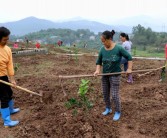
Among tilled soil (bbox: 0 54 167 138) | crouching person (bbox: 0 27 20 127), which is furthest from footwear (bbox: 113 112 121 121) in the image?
crouching person (bbox: 0 27 20 127)

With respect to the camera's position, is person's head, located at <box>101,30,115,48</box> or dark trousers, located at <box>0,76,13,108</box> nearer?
person's head, located at <box>101,30,115,48</box>

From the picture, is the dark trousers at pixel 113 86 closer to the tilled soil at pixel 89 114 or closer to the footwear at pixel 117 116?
the footwear at pixel 117 116

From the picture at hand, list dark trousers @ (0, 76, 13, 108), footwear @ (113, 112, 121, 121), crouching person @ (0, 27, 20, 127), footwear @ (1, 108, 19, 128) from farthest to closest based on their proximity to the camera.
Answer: footwear @ (113, 112, 121, 121), footwear @ (1, 108, 19, 128), dark trousers @ (0, 76, 13, 108), crouching person @ (0, 27, 20, 127)

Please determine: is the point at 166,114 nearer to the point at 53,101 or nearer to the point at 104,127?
the point at 104,127

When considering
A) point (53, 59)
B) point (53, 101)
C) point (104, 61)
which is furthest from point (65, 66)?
point (104, 61)

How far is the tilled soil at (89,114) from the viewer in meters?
4.72

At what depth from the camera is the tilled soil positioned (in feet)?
15.5

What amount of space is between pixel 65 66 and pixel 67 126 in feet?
22.1

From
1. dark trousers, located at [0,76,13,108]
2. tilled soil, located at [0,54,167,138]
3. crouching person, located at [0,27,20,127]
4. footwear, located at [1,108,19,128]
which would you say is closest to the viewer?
tilled soil, located at [0,54,167,138]

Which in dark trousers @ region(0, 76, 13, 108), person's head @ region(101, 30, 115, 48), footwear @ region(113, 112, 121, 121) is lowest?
footwear @ region(113, 112, 121, 121)

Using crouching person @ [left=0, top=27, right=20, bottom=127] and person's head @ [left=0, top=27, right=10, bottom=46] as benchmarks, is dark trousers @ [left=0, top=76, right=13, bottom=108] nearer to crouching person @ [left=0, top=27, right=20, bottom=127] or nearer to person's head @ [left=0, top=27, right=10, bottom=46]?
crouching person @ [left=0, top=27, right=20, bottom=127]

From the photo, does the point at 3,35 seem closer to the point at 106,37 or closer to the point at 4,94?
the point at 4,94

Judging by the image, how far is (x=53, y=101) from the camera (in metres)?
6.34

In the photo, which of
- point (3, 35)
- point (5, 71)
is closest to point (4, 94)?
point (5, 71)
